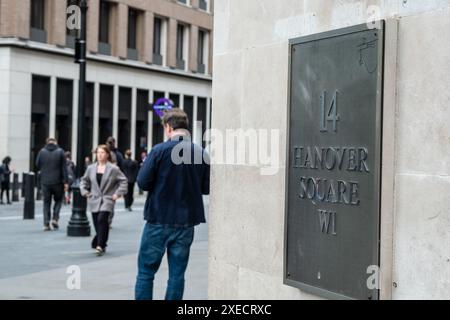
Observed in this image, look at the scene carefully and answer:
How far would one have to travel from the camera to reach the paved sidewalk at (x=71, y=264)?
31.8 feet

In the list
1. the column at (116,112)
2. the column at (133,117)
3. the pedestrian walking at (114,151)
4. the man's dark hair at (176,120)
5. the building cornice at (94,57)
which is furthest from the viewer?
the column at (133,117)

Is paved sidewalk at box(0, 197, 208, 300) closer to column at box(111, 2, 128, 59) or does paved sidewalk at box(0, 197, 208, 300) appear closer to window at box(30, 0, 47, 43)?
window at box(30, 0, 47, 43)

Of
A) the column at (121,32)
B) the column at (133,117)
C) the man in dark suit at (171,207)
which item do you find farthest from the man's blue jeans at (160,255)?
the column at (133,117)

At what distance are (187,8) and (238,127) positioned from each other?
42.5 meters

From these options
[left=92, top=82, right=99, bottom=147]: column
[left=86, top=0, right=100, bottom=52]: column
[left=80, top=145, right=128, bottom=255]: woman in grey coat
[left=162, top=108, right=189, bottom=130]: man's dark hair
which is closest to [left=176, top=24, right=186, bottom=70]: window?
[left=92, top=82, right=99, bottom=147]: column

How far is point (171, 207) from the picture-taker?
7.83 meters

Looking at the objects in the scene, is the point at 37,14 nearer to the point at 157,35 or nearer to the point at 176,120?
the point at 157,35

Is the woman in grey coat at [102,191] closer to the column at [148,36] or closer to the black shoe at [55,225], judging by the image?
the black shoe at [55,225]

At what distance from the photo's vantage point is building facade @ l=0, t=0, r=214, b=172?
122 feet

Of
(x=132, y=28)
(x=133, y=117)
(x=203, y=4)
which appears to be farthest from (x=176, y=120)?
(x=203, y=4)

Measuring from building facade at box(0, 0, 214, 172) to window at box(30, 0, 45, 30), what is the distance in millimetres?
42

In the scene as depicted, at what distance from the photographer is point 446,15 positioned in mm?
5254

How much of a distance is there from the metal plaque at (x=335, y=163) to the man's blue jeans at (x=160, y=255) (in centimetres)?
159

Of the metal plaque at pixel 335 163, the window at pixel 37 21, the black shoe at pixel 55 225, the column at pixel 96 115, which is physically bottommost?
the black shoe at pixel 55 225
